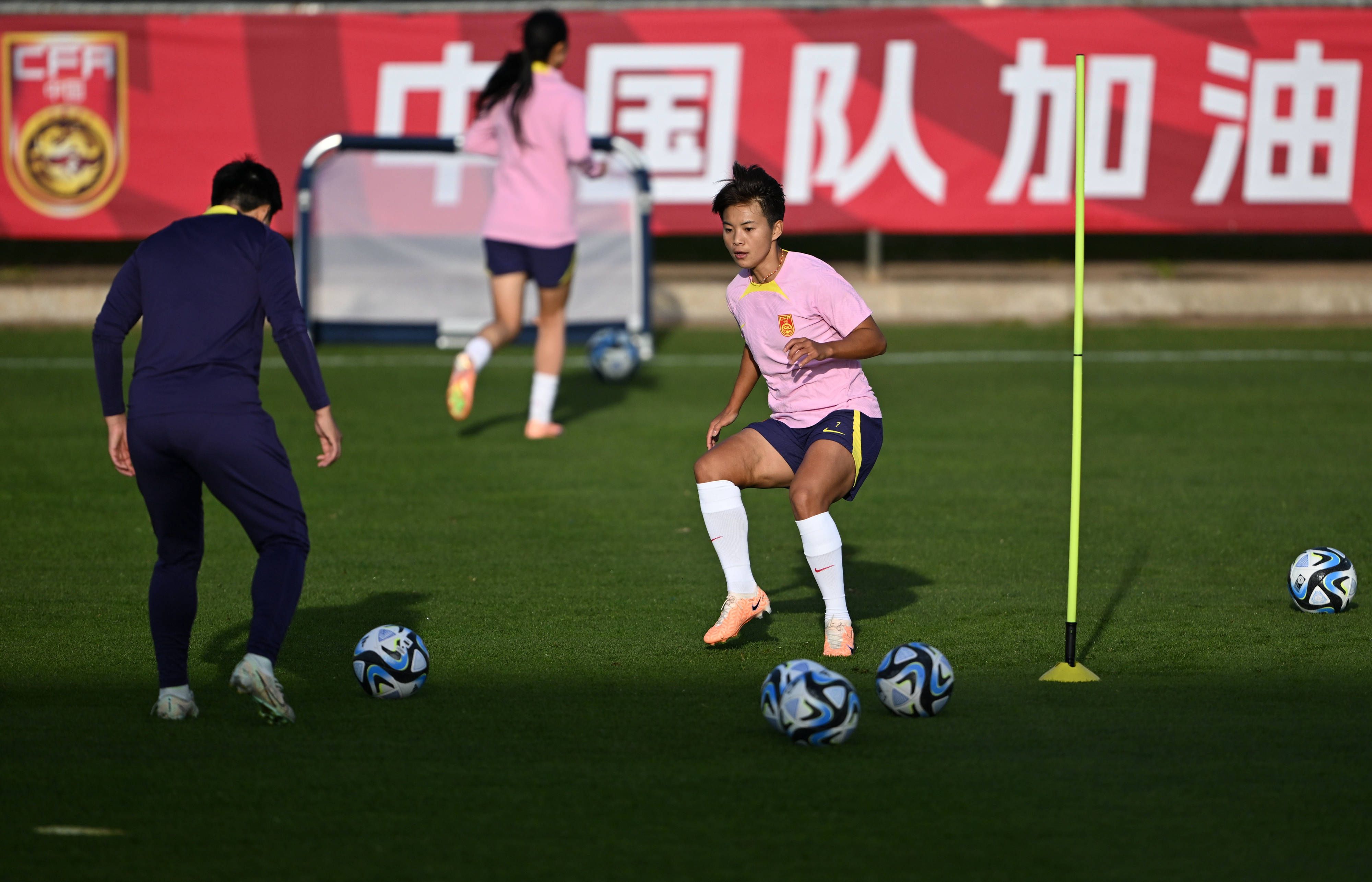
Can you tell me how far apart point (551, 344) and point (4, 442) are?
12.1 feet

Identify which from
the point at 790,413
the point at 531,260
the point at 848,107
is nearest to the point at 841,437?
the point at 790,413

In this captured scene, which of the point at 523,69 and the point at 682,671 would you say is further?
the point at 523,69

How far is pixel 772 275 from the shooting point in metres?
5.96

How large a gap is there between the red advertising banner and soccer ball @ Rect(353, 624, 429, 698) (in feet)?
36.5

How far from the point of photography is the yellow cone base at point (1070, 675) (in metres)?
5.36

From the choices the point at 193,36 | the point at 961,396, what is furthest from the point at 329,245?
the point at 961,396

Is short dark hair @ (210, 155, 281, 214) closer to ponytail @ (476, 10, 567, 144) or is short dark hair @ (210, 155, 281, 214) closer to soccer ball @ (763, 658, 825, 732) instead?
soccer ball @ (763, 658, 825, 732)

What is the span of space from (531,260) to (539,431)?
1.19 metres

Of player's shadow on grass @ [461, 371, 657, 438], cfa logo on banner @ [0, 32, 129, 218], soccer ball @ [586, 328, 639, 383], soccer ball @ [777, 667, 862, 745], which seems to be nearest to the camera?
soccer ball @ [777, 667, 862, 745]

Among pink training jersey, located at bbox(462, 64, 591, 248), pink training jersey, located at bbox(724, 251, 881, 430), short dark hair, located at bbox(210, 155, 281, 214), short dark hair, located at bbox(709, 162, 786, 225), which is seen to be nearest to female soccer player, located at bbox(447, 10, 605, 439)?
pink training jersey, located at bbox(462, 64, 591, 248)

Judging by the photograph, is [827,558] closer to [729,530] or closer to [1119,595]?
[729,530]

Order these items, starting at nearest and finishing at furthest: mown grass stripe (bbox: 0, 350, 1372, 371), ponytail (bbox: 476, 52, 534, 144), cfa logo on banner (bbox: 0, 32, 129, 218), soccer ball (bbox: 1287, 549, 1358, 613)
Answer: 1. soccer ball (bbox: 1287, 549, 1358, 613)
2. ponytail (bbox: 476, 52, 534, 144)
3. mown grass stripe (bbox: 0, 350, 1372, 371)
4. cfa logo on banner (bbox: 0, 32, 129, 218)

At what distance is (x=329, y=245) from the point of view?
1471 cm

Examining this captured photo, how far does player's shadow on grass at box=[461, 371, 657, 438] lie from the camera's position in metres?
11.3
